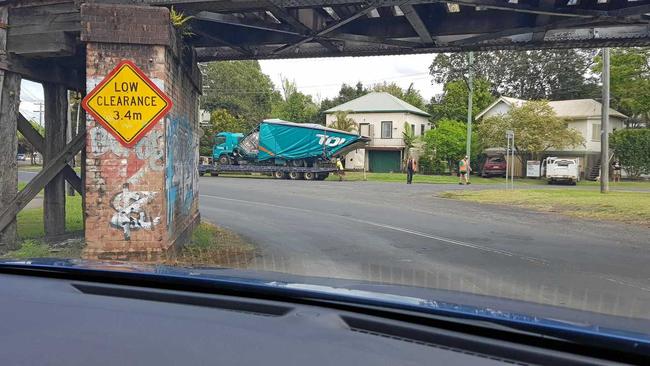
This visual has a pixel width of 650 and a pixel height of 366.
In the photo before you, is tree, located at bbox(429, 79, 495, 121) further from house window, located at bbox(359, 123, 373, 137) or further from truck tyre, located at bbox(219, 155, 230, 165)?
truck tyre, located at bbox(219, 155, 230, 165)

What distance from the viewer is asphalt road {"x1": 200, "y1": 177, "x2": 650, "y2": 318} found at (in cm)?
783

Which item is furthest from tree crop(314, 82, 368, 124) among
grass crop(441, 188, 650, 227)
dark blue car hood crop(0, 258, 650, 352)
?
dark blue car hood crop(0, 258, 650, 352)

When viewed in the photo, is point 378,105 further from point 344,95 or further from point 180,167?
point 180,167

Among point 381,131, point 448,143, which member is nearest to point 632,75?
point 448,143

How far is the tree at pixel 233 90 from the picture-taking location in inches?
2530

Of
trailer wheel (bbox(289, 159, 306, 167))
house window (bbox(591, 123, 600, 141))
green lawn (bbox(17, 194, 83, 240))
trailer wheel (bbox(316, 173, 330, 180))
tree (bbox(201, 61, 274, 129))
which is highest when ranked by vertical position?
tree (bbox(201, 61, 274, 129))

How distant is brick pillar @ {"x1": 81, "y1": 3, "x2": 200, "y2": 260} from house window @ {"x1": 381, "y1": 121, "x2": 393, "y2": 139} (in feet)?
148

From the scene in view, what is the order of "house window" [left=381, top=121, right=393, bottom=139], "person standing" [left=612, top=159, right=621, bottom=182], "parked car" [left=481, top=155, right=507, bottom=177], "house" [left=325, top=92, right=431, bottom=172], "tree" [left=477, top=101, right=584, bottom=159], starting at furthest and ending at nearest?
"house window" [left=381, top=121, right=393, bottom=139] → "house" [left=325, top=92, right=431, bottom=172] → "parked car" [left=481, top=155, right=507, bottom=177] → "tree" [left=477, top=101, right=584, bottom=159] → "person standing" [left=612, top=159, right=621, bottom=182]

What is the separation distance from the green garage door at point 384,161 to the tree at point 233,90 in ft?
53.7

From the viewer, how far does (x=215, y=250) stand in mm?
10484

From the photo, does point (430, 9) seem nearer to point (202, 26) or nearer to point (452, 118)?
point (202, 26)

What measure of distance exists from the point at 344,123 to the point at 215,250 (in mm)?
40734

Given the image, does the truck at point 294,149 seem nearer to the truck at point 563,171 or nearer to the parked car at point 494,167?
the truck at point 563,171

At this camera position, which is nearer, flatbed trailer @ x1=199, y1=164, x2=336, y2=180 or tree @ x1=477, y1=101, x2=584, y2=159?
flatbed trailer @ x1=199, y1=164, x2=336, y2=180
